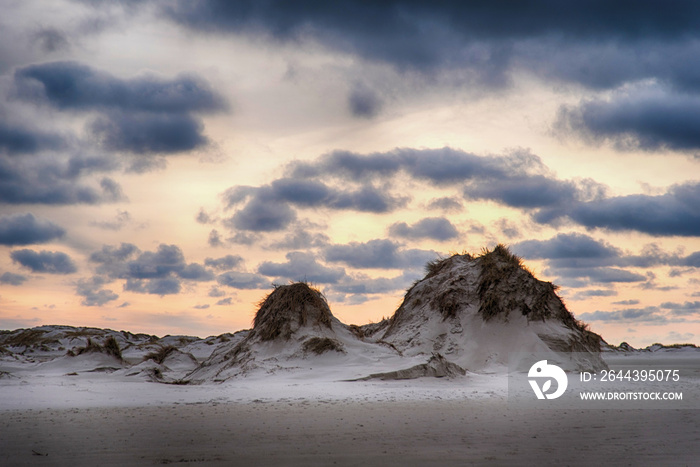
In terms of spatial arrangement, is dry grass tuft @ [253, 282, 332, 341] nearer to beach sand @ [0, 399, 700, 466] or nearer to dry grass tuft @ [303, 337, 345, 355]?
dry grass tuft @ [303, 337, 345, 355]

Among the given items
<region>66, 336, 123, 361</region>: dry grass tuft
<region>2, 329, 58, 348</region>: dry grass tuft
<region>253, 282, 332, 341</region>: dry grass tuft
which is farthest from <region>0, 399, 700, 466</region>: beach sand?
<region>2, 329, 58, 348</region>: dry grass tuft

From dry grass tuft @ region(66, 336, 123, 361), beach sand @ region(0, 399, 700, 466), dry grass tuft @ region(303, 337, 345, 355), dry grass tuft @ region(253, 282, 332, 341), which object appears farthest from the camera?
dry grass tuft @ region(66, 336, 123, 361)

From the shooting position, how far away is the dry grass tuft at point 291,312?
18.9 meters

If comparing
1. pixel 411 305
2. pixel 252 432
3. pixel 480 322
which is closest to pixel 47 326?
pixel 411 305

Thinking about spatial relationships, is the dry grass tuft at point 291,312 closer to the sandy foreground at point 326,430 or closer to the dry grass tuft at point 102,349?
the sandy foreground at point 326,430

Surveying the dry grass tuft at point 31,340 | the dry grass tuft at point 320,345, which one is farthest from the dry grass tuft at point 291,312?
the dry grass tuft at point 31,340

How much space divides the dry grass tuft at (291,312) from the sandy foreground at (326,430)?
5.22 m

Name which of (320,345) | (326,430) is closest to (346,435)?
(326,430)

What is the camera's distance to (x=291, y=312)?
758 inches

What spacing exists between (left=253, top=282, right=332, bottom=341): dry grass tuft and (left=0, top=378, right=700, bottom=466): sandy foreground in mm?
5218

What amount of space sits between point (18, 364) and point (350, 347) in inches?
553

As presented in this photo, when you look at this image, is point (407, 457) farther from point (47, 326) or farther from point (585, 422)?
point (47, 326)

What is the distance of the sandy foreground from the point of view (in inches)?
272

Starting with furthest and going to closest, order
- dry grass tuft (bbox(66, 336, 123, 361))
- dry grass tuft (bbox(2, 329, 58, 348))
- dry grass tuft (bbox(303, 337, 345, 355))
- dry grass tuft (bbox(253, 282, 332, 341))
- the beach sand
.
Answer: dry grass tuft (bbox(2, 329, 58, 348)), dry grass tuft (bbox(66, 336, 123, 361)), dry grass tuft (bbox(253, 282, 332, 341)), dry grass tuft (bbox(303, 337, 345, 355)), the beach sand
